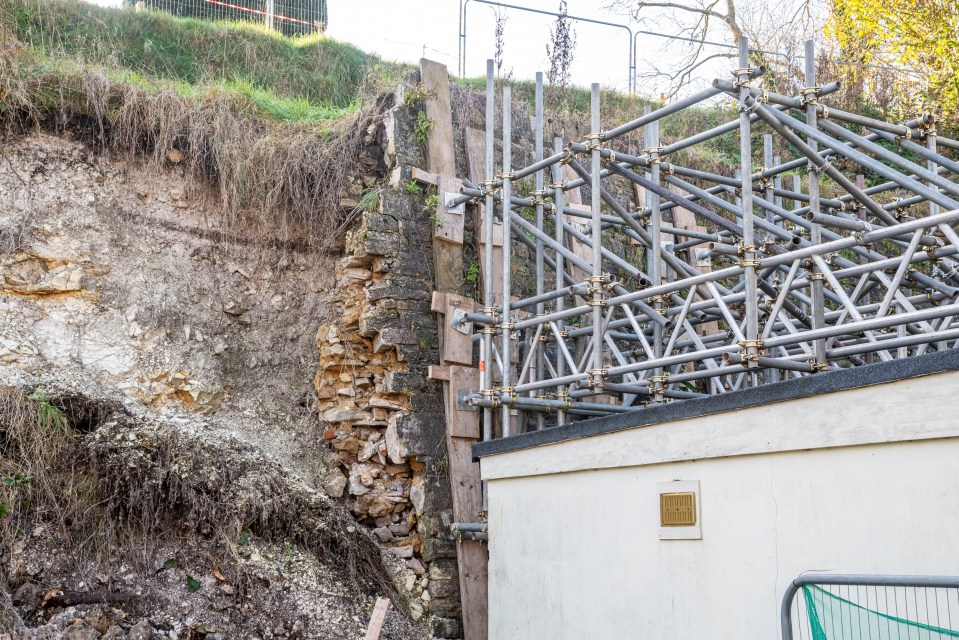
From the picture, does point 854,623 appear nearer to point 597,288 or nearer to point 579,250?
point 597,288

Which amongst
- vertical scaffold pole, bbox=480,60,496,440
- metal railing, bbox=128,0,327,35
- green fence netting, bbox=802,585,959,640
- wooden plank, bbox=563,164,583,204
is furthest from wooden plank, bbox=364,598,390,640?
metal railing, bbox=128,0,327,35

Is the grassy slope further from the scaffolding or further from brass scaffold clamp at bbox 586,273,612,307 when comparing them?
brass scaffold clamp at bbox 586,273,612,307

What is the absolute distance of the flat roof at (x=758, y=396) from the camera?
14.6ft

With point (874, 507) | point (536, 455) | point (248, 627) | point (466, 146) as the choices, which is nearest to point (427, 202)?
point (466, 146)

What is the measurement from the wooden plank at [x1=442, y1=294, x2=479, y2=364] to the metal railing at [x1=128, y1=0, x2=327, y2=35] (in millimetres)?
7536

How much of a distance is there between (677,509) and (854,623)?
159 centimetres

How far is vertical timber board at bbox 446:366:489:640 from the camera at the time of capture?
7969 mm

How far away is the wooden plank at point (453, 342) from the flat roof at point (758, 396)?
1.31 meters

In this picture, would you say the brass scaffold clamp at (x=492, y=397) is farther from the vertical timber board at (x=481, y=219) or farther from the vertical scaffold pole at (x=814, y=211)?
the vertical scaffold pole at (x=814, y=211)

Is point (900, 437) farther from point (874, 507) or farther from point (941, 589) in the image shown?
point (941, 589)

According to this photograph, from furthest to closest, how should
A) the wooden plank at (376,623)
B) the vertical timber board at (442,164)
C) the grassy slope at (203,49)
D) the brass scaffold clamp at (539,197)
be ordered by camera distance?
the grassy slope at (203,49) < the vertical timber board at (442,164) < the brass scaffold clamp at (539,197) < the wooden plank at (376,623)

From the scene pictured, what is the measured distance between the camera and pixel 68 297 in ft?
26.9

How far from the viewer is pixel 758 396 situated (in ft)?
17.2

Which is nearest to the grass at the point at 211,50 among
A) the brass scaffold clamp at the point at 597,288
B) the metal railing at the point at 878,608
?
the brass scaffold clamp at the point at 597,288
